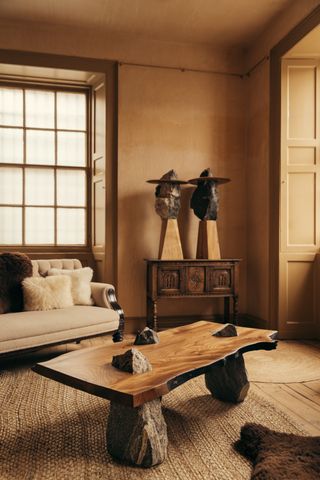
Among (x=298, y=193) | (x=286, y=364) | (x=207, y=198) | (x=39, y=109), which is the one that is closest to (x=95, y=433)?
(x=286, y=364)

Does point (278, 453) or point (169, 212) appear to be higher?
point (169, 212)

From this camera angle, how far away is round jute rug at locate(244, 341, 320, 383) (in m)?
3.54

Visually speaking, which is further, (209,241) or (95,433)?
(209,241)

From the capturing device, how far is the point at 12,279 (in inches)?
155

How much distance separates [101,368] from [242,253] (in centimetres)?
359

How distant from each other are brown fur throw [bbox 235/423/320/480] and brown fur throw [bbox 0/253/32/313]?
7.45 feet

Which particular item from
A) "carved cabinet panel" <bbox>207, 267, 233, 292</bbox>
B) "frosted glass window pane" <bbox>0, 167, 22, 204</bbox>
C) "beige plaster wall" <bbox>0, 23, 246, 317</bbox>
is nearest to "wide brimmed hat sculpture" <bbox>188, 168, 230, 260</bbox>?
"carved cabinet panel" <bbox>207, 267, 233, 292</bbox>

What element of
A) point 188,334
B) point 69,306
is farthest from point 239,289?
point 188,334

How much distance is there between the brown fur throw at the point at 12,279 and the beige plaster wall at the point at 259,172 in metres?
2.55

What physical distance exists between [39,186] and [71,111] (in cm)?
99

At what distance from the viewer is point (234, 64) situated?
554 centimetres

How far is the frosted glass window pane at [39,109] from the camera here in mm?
5406

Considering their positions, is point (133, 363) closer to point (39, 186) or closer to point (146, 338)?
point (146, 338)

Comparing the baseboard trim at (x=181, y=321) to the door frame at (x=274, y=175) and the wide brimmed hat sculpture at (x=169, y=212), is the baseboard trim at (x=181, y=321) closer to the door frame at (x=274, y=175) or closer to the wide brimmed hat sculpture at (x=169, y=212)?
the door frame at (x=274, y=175)
